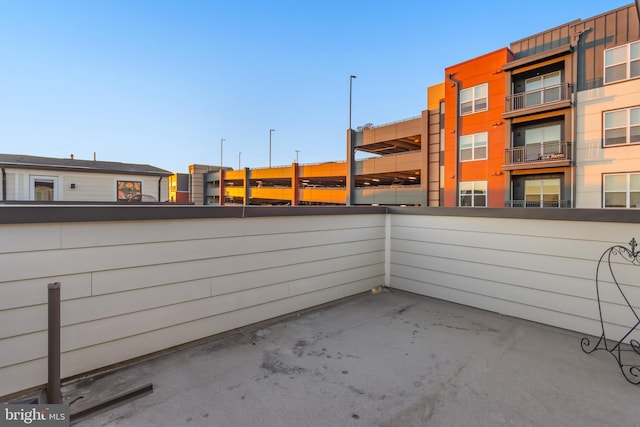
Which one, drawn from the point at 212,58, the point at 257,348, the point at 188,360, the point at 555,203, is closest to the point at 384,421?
the point at 257,348

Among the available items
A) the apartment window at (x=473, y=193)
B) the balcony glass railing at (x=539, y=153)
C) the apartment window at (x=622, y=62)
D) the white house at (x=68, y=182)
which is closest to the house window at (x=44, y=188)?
the white house at (x=68, y=182)

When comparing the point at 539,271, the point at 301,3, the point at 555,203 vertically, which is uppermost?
the point at 301,3

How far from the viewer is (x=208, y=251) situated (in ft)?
8.98

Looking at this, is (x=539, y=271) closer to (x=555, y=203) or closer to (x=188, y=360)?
(x=188, y=360)

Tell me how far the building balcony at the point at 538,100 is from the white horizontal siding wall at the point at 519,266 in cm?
1245

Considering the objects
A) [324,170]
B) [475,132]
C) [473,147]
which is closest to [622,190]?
[473,147]

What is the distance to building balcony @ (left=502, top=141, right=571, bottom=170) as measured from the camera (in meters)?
12.0

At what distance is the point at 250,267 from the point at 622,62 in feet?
53.0

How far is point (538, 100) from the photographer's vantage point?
1298cm

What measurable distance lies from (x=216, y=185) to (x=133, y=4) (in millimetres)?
40167

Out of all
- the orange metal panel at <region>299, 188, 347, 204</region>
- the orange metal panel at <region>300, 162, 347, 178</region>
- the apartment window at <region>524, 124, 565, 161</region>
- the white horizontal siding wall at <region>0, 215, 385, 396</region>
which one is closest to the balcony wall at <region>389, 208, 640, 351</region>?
the white horizontal siding wall at <region>0, 215, 385, 396</region>

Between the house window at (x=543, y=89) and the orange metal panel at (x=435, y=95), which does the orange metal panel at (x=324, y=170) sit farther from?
the house window at (x=543, y=89)

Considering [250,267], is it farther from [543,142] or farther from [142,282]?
[543,142]

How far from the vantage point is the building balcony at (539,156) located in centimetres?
1205
